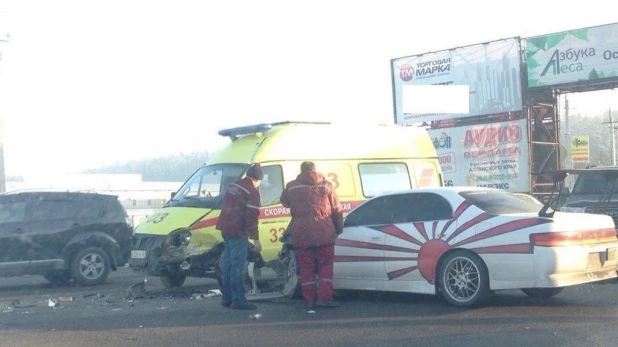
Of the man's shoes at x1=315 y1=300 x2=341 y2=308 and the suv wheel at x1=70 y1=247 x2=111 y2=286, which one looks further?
the suv wheel at x1=70 y1=247 x2=111 y2=286

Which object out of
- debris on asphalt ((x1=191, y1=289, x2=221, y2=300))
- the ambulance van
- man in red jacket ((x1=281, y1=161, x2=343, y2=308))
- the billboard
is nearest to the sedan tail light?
man in red jacket ((x1=281, y1=161, x2=343, y2=308))

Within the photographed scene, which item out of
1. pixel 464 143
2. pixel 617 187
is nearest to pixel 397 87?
pixel 464 143

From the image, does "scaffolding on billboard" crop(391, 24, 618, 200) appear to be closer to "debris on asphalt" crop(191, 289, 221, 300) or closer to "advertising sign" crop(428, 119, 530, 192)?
"advertising sign" crop(428, 119, 530, 192)

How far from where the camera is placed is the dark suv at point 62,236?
14.2 m

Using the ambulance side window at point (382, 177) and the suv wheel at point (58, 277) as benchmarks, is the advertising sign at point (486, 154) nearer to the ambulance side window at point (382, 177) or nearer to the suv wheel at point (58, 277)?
the ambulance side window at point (382, 177)

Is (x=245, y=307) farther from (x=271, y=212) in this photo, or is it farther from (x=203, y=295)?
(x=271, y=212)

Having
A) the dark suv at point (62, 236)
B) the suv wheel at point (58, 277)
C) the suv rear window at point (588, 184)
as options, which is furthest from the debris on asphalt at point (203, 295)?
the suv rear window at point (588, 184)

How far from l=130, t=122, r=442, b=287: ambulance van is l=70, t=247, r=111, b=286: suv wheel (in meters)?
2.31

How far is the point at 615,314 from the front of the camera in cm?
880

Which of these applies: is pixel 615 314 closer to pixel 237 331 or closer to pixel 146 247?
pixel 237 331

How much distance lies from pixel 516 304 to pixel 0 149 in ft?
95.2

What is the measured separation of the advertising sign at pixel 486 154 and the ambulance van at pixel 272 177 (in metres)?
15.9

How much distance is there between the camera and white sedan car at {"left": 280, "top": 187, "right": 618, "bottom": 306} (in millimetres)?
9000

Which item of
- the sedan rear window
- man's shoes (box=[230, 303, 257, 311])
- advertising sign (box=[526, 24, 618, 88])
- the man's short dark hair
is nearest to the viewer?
the sedan rear window
